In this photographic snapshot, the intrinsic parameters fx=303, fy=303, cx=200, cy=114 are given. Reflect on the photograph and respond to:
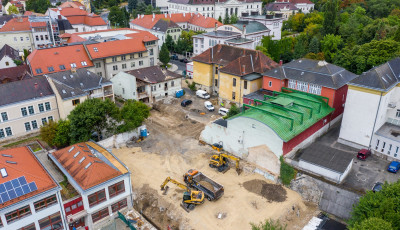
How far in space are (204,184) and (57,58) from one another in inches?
1540

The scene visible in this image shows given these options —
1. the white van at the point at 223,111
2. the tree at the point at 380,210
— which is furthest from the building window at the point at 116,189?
the white van at the point at 223,111

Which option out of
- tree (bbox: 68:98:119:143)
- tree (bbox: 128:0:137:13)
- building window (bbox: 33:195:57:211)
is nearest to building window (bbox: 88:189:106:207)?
building window (bbox: 33:195:57:211)

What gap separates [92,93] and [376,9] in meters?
93.4

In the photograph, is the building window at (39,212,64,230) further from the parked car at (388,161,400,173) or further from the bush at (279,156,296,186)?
the parked car at (388,161,400,173)

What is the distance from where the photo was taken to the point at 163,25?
8975 centimetres

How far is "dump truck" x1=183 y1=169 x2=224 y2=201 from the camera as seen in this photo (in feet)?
108

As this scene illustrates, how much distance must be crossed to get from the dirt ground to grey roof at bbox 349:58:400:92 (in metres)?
16.2

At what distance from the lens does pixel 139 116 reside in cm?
4441

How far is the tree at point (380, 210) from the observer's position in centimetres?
2278

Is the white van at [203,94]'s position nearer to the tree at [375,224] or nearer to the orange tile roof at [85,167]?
the orange tile roof at [85,167]

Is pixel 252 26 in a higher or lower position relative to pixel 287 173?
higher

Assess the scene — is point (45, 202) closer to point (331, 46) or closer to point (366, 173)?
point (366, 173)

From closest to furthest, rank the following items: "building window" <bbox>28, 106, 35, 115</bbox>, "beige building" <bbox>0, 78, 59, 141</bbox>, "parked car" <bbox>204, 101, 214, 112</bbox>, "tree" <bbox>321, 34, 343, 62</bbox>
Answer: "beige building" <bbox>0, 78, 59, 141</bbox> < "building window" <bbox>28, 106, 35, 115</bbox> < "parked car" <bbox>204, 101, 214, 112</bbox> < "tree" <bbox>321, 34, 343, 62</bbox>

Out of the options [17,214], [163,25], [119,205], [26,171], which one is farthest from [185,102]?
[163,25]
